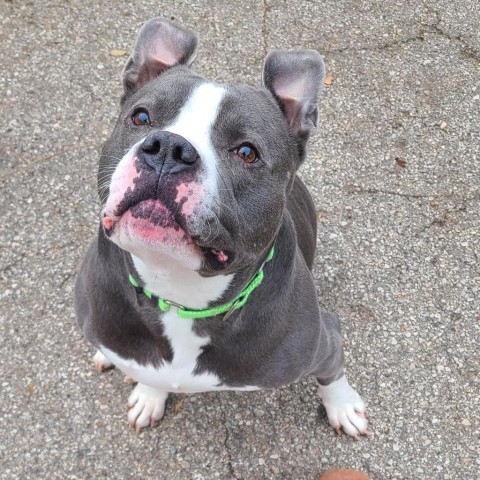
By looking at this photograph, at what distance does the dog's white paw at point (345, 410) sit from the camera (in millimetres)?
3547

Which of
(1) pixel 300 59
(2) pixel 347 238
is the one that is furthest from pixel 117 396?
(1) pixel 300 59

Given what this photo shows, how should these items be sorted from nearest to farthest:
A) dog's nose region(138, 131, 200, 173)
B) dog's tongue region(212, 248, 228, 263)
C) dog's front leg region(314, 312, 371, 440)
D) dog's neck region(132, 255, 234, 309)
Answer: dog's nose region(138, 131, 200, 173), dog's tongue region(212, 248, 228, 263), dog's neck region(132, 255, 234, 309), dog's front leg region(314, 312, 371, 440)

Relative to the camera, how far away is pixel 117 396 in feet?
12.0

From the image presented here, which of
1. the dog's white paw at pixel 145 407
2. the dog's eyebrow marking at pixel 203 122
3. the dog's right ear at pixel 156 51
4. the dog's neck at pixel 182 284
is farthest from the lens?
the dog's white paw at pixel 145 407

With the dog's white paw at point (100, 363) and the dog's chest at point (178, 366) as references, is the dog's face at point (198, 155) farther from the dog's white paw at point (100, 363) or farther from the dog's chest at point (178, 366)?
the dog's white paw at point (100, 363)

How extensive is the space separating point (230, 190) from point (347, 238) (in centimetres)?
217

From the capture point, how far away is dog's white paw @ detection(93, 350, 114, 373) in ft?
12.0

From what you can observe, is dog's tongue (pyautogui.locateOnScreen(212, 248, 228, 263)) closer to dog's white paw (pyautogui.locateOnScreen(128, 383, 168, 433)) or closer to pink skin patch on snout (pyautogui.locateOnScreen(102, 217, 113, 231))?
pink skin patch on snout (pyautogui.locateOnScreen(102, 217, 113, 231))

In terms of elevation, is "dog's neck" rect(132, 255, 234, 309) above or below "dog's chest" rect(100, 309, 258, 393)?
above

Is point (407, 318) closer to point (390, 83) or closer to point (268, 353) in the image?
point (268, 353)

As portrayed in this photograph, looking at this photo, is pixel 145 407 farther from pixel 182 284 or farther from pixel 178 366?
pixel 182 284

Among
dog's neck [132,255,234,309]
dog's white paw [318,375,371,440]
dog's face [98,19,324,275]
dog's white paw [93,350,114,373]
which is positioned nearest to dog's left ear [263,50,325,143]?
dog's face [98,19,324,275]

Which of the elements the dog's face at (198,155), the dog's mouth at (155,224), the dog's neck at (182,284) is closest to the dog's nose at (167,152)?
the dog's face at (198,155)

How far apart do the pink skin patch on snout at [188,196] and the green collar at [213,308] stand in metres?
0.61
